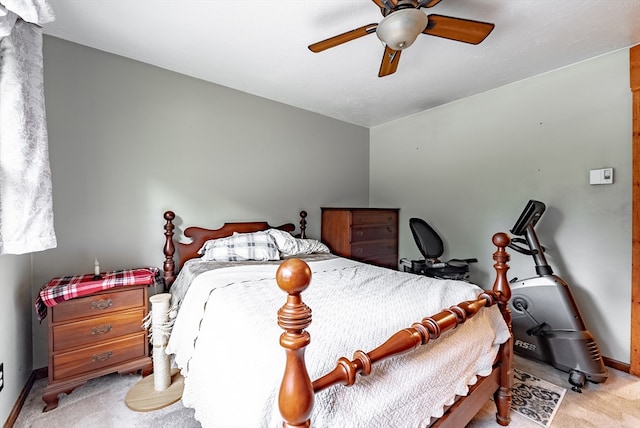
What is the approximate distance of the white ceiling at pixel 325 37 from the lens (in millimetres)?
1708

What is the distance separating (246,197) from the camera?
2965 mm

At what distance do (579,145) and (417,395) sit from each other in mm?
2568

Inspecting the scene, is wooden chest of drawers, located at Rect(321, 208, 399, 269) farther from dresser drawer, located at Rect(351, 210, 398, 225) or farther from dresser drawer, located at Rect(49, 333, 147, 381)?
dresser drawer, located at Rect(49, 333, 147, 381)

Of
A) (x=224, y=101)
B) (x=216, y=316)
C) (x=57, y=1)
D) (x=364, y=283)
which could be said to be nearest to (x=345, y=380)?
(x=216, y=316)

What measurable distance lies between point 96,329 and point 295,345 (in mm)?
1802

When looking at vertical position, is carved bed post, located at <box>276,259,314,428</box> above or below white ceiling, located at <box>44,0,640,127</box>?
below

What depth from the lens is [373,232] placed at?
11.0ft

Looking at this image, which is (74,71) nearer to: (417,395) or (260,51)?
(260,51)

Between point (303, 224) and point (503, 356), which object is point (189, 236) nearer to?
point (303, 224)

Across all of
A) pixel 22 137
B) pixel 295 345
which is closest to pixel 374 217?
pixel 295 345

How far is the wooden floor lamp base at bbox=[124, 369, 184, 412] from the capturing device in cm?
169

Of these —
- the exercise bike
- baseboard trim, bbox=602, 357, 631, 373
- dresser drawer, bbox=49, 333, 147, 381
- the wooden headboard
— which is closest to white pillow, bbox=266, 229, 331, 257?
the wooden headboard

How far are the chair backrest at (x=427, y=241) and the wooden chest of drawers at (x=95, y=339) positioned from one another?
245 centimetres

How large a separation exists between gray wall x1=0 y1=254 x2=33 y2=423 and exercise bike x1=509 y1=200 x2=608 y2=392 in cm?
337
